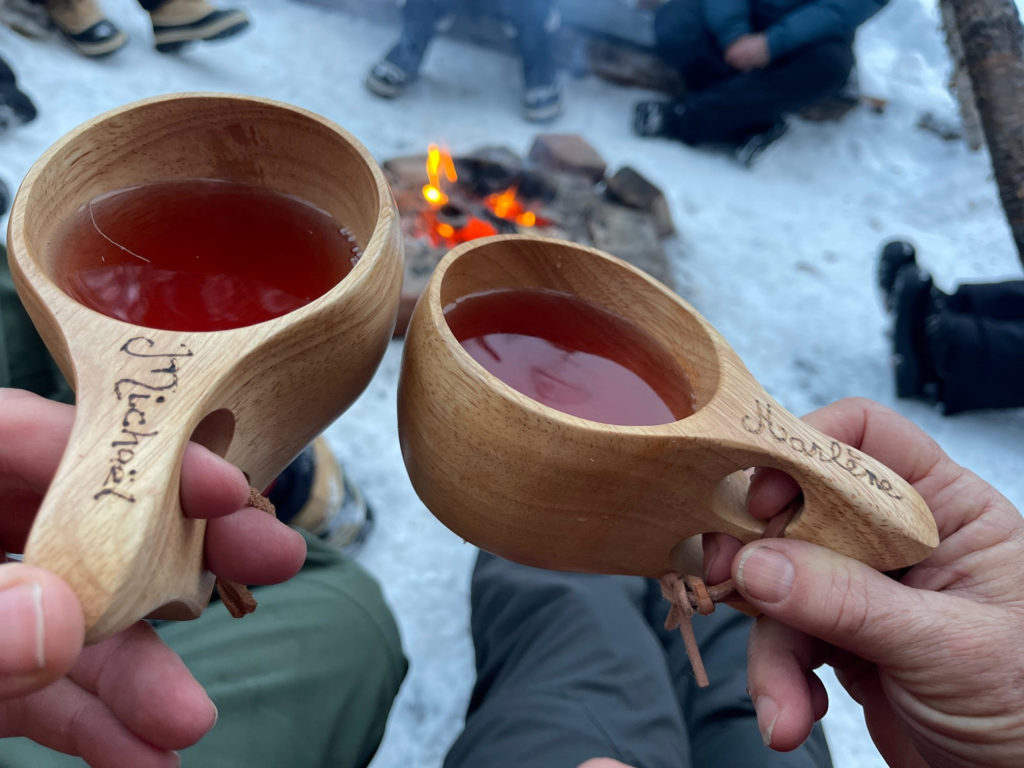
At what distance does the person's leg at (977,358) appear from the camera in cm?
204

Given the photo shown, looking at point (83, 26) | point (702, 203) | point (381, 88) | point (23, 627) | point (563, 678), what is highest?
point (23, 627)

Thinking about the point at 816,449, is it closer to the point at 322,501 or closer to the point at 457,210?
the point at 322,501

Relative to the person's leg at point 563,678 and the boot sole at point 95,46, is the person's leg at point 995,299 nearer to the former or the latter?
the person's leg at point 563,678

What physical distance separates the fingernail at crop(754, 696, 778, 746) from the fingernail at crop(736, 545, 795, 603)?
6.2 inches

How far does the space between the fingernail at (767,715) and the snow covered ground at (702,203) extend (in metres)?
0.77

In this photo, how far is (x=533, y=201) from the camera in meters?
2.49

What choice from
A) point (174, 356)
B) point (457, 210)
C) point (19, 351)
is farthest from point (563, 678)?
point (457, 210)

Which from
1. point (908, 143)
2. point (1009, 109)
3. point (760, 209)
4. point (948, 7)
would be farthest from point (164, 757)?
point (908, 143)

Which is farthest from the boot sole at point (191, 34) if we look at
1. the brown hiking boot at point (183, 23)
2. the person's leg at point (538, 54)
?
the person's leg at point (538, 54)

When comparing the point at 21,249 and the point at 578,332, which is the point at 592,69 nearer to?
the point at 578,332

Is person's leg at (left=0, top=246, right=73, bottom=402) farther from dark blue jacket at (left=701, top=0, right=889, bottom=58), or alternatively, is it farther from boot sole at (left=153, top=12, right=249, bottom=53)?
dark blue jacket at (left=701, top=0, right=889, bottom=58)

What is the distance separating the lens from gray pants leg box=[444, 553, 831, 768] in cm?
104

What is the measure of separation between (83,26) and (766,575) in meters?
2.89

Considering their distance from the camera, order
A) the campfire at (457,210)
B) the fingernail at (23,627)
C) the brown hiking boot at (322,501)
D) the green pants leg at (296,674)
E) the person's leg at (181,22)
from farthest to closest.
Result: the person's leg at (181,22), the campfire at (457,210), the brown hiking boot at (322,501), the green pants leg at (296,674), the fingernail at (23,627)
